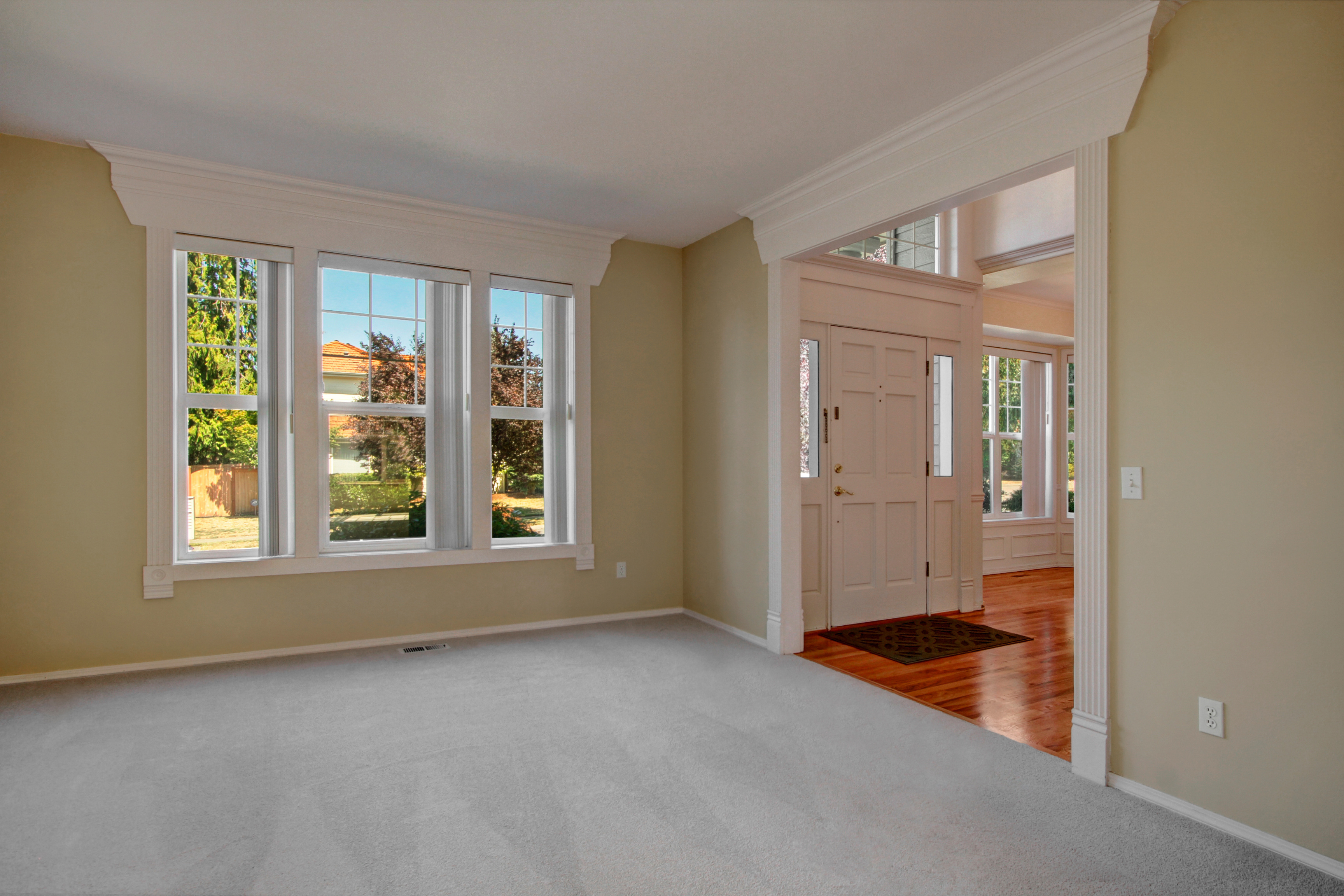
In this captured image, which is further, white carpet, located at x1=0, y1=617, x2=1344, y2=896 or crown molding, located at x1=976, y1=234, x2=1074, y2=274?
crown molding, located at x1=976, y1=234, x2=1074, y2=274

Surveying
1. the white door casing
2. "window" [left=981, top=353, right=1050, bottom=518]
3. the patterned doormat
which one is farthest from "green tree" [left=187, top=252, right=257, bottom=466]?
"window" [left=981, top=353, right=1050, bottom=518]

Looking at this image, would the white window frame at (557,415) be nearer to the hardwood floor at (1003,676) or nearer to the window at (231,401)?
the window at (231,401)

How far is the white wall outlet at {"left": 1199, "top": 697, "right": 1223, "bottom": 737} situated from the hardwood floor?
58cm

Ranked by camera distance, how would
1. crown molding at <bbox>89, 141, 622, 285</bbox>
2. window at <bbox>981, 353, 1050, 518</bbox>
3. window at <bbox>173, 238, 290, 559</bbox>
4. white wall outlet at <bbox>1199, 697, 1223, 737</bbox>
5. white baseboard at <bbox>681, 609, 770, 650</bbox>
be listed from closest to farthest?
white wall outlet at <bbox>1199, 697, 1223, 737</bbox>
crown molding at <bbox>89, 141, 622, 285</bbox>
window at <bbox>173, 238, 290, 559</bbox>
white baseboard at <bbox>681, 609, 770, 650</bbox>
window at <bbox>981, 353, 1050, 518</bbox>

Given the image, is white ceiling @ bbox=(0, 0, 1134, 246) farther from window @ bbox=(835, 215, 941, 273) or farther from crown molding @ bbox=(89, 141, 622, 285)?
window @ bbox=(835, 215, 941, 273)

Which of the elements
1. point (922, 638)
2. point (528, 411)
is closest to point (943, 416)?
point (922, 638)

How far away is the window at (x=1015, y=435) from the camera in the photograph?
24.5 ft

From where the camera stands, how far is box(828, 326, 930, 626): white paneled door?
16.2 feet

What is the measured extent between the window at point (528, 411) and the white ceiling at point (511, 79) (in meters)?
1.03

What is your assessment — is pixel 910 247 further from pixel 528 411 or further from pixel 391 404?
pixel 391 404

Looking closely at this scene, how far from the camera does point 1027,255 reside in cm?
514

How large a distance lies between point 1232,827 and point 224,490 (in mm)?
4843

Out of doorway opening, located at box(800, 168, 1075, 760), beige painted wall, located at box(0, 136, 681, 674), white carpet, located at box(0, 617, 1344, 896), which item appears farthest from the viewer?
doorway opening, located at box(800, 168, 1075, 760)

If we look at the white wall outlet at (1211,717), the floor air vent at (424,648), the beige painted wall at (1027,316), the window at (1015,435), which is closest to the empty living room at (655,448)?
the white wall outlet at (1211,717)
